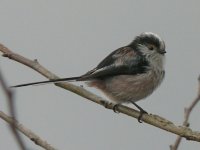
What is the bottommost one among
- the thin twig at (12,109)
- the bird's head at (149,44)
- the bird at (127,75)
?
the bird at (127,75)

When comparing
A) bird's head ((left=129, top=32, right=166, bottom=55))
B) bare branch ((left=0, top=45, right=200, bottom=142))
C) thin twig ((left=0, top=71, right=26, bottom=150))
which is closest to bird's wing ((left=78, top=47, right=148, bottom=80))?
bird's head ((left=129, top=32, right=166, bottom=55))

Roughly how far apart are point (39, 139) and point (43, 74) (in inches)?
56.9

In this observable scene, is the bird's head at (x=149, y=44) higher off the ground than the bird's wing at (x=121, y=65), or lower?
higher

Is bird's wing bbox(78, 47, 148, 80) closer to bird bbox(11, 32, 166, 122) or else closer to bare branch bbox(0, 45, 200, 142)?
bird bbox(11, 32, 166, 122)

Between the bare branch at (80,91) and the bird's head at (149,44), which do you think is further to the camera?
the bird's head at (149,44)

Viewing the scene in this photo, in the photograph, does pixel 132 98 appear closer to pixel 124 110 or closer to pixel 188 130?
pixel 124 110

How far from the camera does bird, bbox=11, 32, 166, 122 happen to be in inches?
182

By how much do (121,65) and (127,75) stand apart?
143 millimetres

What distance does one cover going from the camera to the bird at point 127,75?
15.2ft

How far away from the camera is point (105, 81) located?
4715 millimetres

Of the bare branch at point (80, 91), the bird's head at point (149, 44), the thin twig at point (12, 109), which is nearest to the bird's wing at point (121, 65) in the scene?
the bird's head at point (149, 44)

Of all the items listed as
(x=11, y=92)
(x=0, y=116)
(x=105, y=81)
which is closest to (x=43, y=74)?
(x=105, y=81)

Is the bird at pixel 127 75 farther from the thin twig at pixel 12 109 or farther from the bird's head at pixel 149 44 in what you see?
the thin twig at pixel 12 109

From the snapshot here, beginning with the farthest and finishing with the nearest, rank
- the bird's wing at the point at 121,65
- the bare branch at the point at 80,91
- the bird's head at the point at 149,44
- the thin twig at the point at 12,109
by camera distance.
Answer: the bird's head at the point at 149,44, the bird's wing at the point at 121,65, the bare branch at the point at 80,91, the thin twig at the point at 12,109
